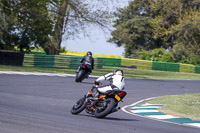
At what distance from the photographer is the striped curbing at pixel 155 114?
10347 mm

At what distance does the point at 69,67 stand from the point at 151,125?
29337 mm

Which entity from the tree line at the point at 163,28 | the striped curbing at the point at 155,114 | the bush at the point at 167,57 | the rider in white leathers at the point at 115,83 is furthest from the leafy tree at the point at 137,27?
the rider in white leathers at the point at 115,83

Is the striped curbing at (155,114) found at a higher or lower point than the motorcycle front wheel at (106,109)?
lower

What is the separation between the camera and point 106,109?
9.44 meters

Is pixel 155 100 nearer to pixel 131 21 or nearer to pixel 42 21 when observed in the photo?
pixel 42 21

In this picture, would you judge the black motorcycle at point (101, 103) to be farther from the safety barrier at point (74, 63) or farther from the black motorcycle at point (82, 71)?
the safety barrier at point (74, 63)

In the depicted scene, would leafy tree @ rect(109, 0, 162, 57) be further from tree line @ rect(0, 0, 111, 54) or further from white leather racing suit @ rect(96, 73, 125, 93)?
white leather racing suit @ rect(96, 73, 125, 93)

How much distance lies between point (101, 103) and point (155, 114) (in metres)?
2.58

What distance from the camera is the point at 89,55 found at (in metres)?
21.9

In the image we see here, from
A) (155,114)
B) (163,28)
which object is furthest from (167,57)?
(155,114)

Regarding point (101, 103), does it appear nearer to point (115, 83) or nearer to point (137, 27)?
point (115, 83)

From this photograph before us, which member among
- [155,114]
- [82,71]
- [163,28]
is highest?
[163,28]

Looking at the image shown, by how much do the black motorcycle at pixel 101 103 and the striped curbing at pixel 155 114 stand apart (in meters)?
1.72

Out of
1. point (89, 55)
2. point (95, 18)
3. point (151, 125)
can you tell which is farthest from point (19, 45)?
point (151, 125)
